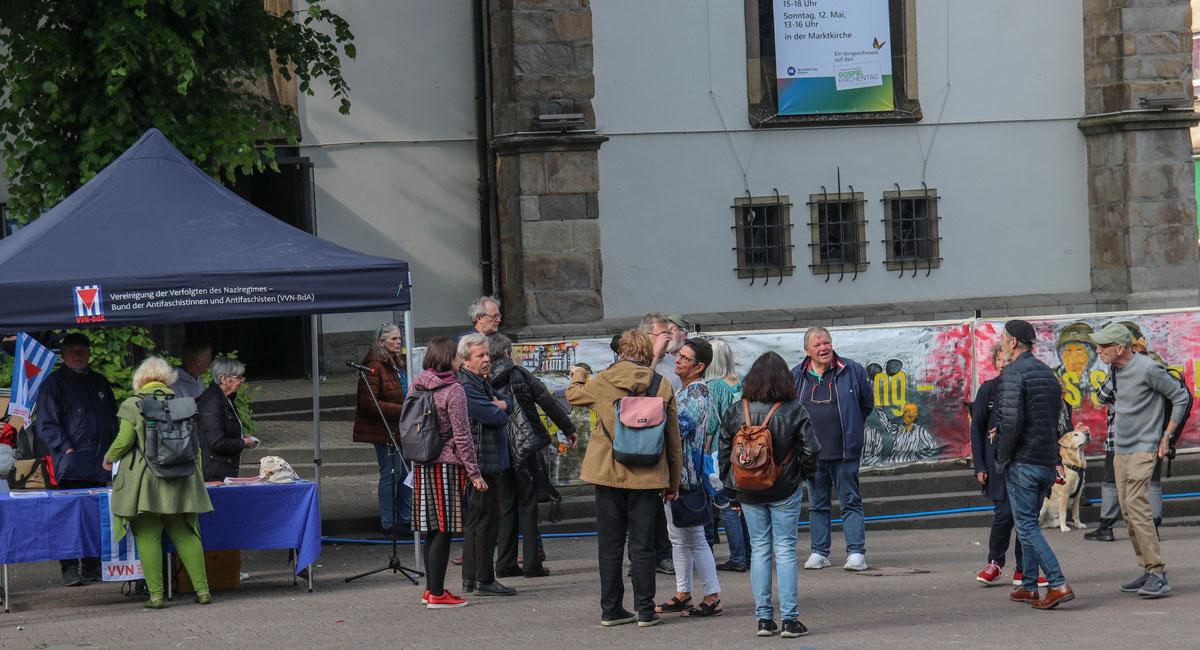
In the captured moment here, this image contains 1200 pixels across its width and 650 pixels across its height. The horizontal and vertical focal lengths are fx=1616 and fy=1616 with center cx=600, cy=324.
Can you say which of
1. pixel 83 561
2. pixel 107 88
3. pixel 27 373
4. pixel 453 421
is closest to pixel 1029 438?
pixel 453 421

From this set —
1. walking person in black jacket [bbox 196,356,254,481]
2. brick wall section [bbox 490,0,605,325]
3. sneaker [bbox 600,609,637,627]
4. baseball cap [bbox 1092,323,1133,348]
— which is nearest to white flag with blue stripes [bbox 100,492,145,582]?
walking person in black jacket [bbox 196,356,254,481]

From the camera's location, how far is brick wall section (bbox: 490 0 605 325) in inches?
768

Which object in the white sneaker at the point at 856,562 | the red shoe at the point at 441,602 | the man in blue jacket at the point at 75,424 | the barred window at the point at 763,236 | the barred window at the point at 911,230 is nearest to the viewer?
the red shoe at the point at 441,602

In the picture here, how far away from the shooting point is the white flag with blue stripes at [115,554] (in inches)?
421

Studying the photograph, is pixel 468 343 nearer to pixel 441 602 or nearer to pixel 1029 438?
pixel 441 602

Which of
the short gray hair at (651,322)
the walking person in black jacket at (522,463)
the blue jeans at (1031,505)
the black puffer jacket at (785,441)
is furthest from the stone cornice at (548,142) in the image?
the black puffer jacket at (785,441)

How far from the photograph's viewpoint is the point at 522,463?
11367 mm

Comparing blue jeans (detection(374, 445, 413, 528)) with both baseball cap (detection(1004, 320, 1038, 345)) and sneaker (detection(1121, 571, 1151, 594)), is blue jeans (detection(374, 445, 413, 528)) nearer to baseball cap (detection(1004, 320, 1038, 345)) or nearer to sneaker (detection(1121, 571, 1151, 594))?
baseball cap (detection(1004, 320, 1038, 345))

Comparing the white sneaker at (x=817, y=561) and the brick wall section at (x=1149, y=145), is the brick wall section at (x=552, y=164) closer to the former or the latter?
the brick wall section at (x=1149, y=145)

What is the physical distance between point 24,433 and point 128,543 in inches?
108

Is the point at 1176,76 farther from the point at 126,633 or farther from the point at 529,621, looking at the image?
the point at 126,633

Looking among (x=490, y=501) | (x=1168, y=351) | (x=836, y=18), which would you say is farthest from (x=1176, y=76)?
(x=490, y=501)

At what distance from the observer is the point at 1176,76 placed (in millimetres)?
21516

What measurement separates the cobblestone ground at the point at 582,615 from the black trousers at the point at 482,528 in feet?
0.71
